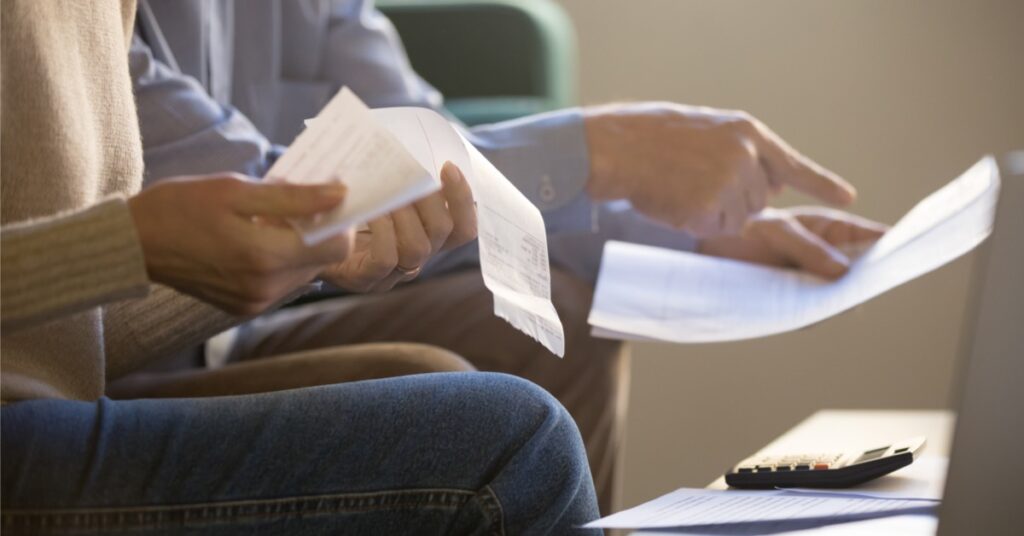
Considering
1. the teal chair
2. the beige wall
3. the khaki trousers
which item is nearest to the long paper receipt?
the khaki trousers

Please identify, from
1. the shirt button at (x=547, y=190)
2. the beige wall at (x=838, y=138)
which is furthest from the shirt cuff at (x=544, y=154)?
the beige wall at (x=838, y=138)

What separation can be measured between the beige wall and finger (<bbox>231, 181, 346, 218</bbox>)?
156 centimetres

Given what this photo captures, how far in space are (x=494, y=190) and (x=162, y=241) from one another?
20 cm

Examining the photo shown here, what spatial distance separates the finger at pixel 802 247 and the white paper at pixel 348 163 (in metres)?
0.59

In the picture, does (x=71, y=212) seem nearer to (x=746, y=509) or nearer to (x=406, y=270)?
(x=406, y=270)

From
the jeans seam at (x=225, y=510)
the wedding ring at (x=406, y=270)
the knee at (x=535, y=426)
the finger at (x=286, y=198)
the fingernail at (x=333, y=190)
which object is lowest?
the jeans seam at (x=225, y=510)

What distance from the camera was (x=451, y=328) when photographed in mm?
1184

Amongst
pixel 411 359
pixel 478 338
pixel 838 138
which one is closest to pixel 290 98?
pixel 478 338

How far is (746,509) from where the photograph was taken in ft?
2.07

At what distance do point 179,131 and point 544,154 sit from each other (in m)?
0.31

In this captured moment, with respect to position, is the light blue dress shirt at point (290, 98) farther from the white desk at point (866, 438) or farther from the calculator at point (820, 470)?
the calculator at point (820, 470)

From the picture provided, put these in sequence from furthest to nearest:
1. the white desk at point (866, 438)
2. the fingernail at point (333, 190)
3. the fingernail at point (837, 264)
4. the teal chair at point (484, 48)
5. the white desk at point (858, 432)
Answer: the teal chair at point (484, 48) < the fingernail at point (837, 264) < the white desk at point (858, 432) < the white desk at point (866, 438) < the fingernail at point (333, 190)

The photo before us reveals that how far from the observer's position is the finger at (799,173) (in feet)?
3.41

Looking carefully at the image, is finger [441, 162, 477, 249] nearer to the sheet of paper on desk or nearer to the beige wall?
the sheet of paper on desk
